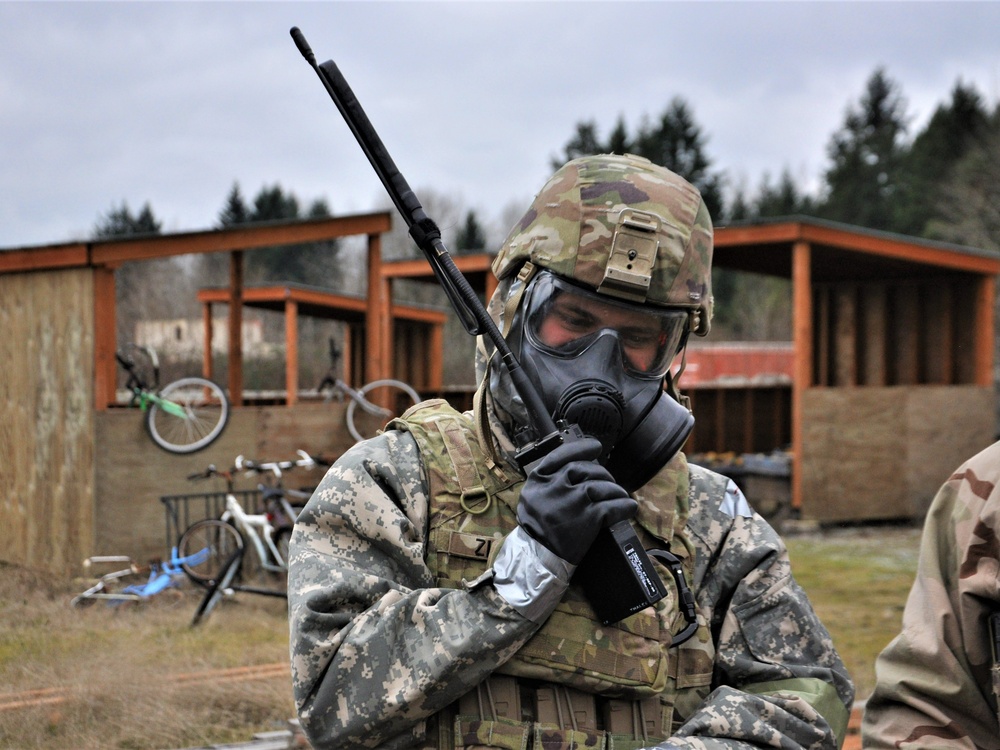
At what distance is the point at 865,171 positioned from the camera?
49781 mm

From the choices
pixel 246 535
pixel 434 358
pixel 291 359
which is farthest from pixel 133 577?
pixel 434 358

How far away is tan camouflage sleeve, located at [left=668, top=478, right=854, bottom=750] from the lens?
2.10 m

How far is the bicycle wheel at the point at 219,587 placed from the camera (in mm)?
7107

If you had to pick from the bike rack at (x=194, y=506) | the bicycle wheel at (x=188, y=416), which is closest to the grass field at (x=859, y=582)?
the bike rack at (x=194, y=506)

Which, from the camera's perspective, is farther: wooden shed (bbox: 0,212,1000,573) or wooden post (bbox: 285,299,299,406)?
wooden post (bbox: 285,299,299,406)

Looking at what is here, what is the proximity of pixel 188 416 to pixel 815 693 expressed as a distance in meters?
8.37

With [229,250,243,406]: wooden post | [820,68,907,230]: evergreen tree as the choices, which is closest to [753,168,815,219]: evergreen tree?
[820,68,907,230]: evergreen tree

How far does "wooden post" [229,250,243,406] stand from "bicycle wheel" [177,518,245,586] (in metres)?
2.53

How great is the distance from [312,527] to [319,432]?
A: 8.78 meters

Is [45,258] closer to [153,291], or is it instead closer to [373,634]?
[373,634]

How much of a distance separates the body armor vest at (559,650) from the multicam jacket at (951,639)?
15.3 inches

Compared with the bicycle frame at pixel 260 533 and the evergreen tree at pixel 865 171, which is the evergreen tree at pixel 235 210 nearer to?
the evergreen tree at pixel 865 171

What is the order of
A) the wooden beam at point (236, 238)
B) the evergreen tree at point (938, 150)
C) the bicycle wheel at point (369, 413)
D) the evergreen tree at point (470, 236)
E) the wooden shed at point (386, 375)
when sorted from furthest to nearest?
the evergreen tree at point (470, 236) < the evergreen tree at point (938, 150) < the bicycle wheel at point (369, 413) < the wooden beam at point (236, 238) < the wooden shed at point (386, 375)

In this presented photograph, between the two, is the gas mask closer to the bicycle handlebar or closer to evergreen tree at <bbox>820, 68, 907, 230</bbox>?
the bicycle handlebar
